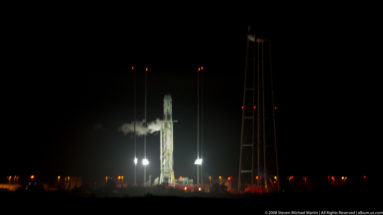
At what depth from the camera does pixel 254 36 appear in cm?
3003

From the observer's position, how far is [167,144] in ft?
135

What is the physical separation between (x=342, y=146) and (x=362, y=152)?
2.52 m

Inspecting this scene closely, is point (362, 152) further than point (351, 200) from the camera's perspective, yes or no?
Yes

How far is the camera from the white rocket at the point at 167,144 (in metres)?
41.0

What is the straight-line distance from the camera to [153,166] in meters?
56.4

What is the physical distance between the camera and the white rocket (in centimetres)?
4103

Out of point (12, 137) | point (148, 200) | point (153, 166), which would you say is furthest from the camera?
point (153, 166)

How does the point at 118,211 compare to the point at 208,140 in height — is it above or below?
below

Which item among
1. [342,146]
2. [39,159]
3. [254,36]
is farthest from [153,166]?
[254,36]

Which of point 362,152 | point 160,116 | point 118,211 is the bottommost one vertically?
point 118,211

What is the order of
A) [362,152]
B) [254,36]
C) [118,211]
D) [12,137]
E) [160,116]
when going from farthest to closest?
[12,137], [160,116], [362,152], [254,36], [118,211]

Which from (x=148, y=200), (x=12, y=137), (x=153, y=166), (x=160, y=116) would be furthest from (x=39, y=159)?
(x=148, y=200)

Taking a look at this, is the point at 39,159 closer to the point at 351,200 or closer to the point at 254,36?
the point at 254,36

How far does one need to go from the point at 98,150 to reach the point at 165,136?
19801 millimetres
